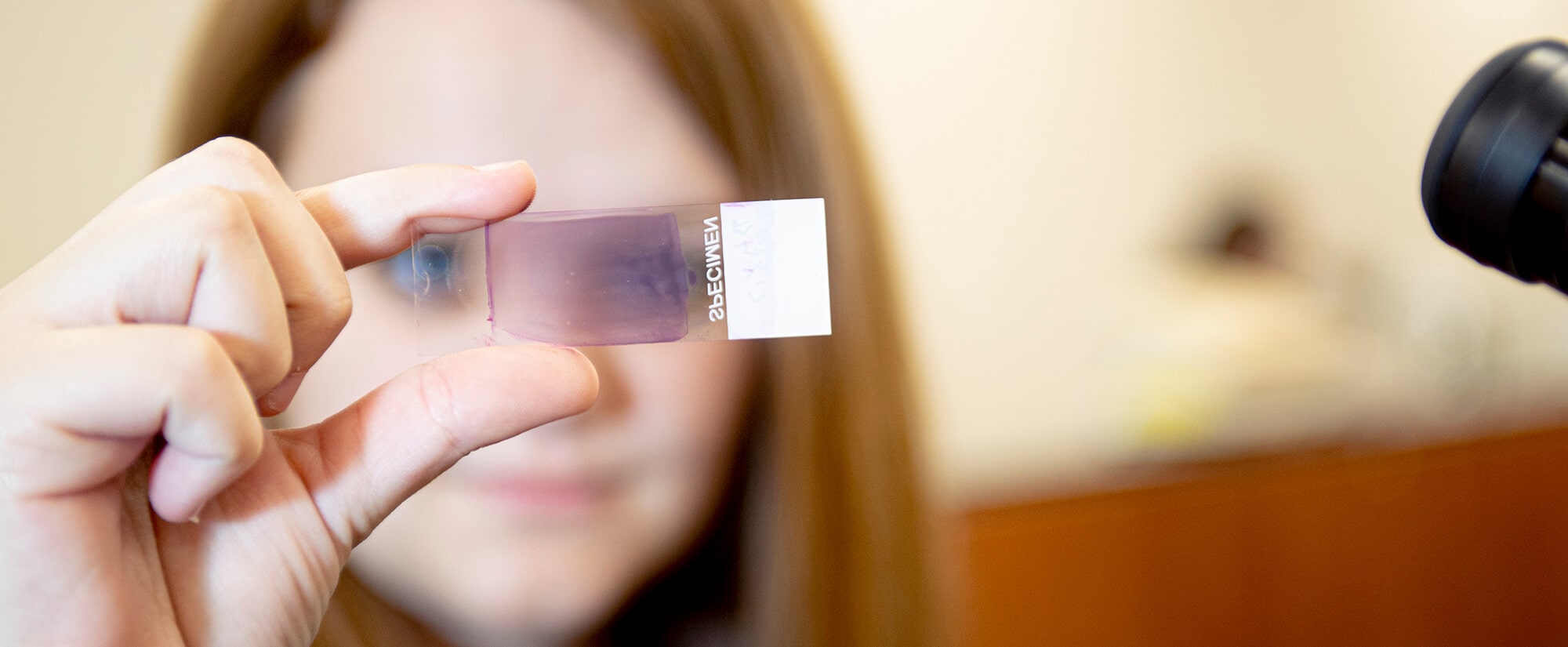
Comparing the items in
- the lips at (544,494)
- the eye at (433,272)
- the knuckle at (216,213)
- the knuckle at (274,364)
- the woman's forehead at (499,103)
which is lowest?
the lips at (544,494)

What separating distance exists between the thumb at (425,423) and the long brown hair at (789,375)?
365mm

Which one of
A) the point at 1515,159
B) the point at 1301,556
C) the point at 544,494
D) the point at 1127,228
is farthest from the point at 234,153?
the point at 1301,556

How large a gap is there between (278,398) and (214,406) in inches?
3.6

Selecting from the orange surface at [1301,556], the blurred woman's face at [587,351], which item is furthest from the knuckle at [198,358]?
the orange surface at [1301,556]

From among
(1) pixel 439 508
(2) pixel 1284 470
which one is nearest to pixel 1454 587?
(2) pixel 1284 470

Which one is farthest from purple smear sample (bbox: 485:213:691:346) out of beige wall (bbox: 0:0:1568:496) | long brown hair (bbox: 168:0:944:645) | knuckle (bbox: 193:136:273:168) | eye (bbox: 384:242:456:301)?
beige wall (bbox: 0:0:1568:496)

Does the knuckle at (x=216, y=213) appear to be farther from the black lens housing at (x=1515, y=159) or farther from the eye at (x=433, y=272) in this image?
the black lens housing at (x=1515, y=159)

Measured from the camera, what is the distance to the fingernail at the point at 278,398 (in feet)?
1.51

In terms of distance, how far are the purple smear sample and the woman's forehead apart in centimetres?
23

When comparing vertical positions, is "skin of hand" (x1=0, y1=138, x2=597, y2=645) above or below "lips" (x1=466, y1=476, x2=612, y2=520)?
above

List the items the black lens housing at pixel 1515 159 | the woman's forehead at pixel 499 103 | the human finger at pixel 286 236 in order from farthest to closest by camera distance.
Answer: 1. the woman's forehead at pixel 499 103
2. the human finger at pixel 286 236
3. the black lens housing at pixel 1515 159

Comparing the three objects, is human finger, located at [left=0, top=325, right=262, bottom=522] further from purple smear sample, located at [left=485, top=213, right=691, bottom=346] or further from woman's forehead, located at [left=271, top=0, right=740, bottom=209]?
woman's forehead, located at [left=271, top=0, right=740, bottom=209]

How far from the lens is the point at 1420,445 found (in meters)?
1.63

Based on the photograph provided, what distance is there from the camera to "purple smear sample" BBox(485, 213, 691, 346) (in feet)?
1.72
